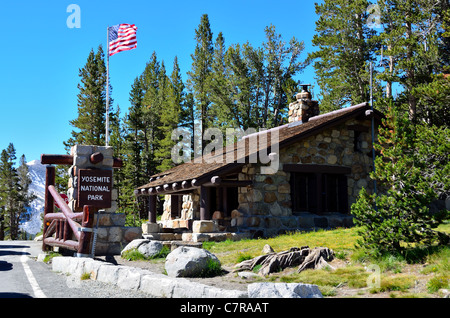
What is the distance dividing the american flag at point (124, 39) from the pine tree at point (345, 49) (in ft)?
52.7

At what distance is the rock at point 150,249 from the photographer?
10.7 m

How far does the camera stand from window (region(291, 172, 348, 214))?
56.1ft

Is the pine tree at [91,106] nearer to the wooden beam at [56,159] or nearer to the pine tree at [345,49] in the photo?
the pine tree at [345,49]

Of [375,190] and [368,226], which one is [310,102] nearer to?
[375,190]

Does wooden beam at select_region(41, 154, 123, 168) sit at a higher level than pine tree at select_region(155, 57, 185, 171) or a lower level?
lower

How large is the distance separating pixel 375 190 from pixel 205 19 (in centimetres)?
3788

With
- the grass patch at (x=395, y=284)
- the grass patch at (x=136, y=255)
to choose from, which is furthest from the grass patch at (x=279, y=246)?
the grass patch at (x=395, y=284)

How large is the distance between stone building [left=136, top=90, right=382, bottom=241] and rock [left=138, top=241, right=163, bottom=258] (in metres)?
3.85

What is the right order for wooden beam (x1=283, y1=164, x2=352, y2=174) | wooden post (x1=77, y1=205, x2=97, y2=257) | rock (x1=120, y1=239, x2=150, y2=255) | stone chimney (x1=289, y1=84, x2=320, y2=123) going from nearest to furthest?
wooden post (x1=77, y1=205, x2=97, y2=257), rock (x1=120, y1=239, x2=150, y2=255), wooden beam (x1=283, y1=164, x2=352, y2=174), stone chimney (x1=289, y1=84, x2=320, y2=123)

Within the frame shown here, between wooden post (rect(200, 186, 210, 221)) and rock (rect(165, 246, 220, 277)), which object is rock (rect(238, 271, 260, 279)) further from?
wooden post (rect(200, 186, 210, 221))

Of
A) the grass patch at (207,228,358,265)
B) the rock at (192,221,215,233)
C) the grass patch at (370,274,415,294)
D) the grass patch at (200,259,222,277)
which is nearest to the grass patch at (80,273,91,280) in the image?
the grass patch at (200,259,222,277)

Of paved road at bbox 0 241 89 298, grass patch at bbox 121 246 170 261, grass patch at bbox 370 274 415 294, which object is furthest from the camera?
grass patch at bbox 121 246 170 261
